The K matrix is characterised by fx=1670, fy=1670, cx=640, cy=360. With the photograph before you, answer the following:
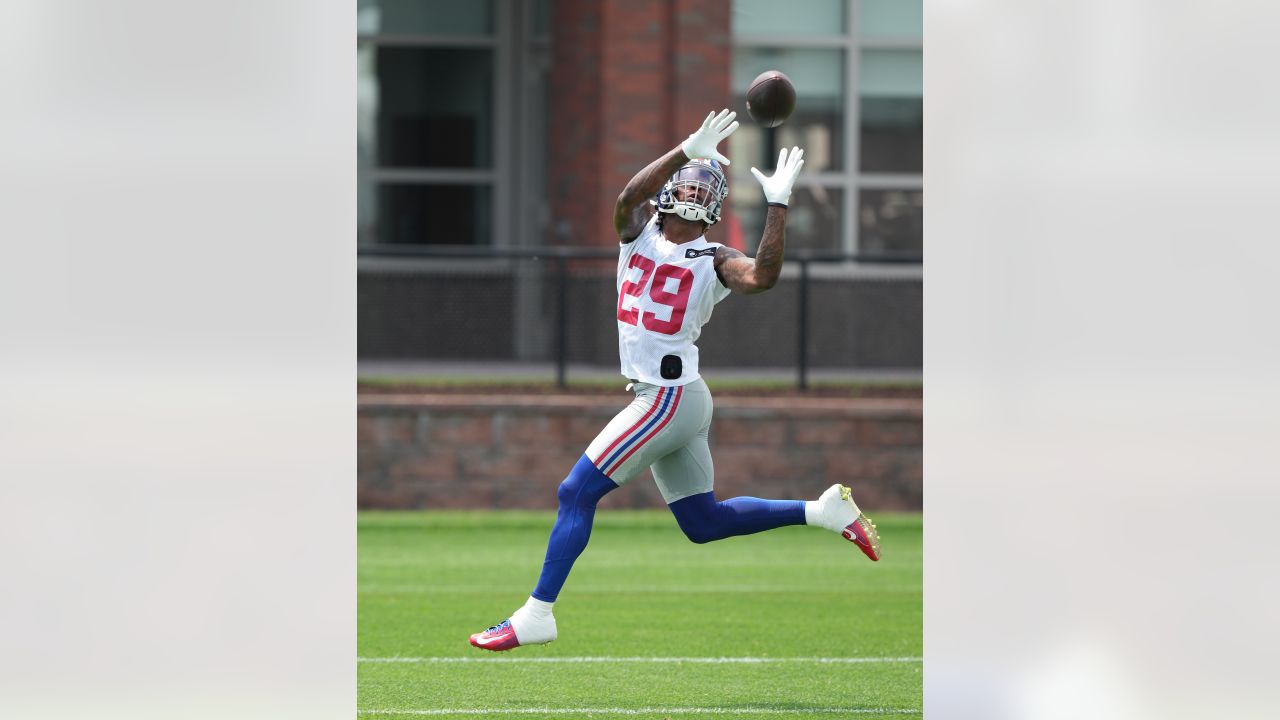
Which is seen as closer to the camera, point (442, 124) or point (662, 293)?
point (662, 293)

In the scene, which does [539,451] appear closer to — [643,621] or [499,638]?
[643,621]

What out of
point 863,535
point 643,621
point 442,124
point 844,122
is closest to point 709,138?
point 863,535

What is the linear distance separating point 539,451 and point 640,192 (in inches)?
287

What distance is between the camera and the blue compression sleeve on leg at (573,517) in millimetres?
6805

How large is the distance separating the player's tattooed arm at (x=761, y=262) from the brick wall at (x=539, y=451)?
7.14m

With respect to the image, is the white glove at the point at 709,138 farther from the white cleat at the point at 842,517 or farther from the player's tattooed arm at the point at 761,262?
the white cleat at the point at 842,517

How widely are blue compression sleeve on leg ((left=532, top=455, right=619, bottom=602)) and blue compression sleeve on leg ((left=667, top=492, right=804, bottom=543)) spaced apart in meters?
0.46

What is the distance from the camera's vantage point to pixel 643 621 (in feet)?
29.8

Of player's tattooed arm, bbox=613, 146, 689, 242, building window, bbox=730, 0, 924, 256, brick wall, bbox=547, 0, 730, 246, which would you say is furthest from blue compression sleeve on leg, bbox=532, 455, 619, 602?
building window, bbox=730, 0, 924, 256

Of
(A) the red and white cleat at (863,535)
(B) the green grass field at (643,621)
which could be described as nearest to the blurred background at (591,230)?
(B) the green grass field at (643,621)
